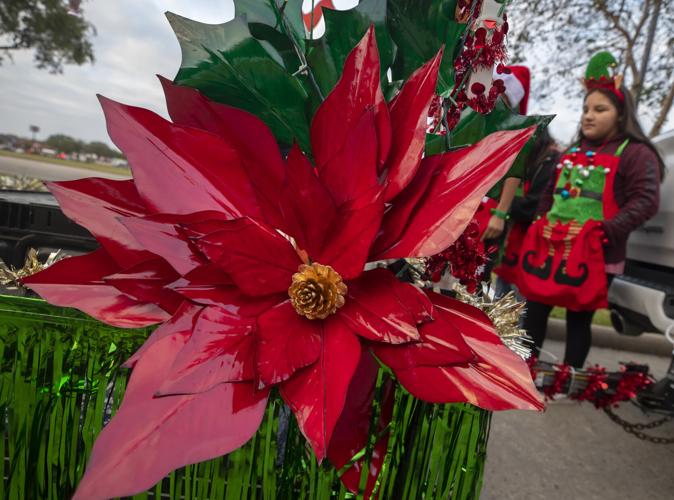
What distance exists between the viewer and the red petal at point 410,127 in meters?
0.39

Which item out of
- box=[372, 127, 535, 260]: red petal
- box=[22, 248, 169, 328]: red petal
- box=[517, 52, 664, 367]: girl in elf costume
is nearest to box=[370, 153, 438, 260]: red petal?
box=[372, 127, 535, 260]: red petal

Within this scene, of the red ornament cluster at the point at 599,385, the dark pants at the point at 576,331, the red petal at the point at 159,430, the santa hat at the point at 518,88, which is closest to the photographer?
the red petal at the point at 159,430

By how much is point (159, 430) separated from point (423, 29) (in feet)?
1.42

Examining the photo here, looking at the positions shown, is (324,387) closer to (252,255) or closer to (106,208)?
(252,255)

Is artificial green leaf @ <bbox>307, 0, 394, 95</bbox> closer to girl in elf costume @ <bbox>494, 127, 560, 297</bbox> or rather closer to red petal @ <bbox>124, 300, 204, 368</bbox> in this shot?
red petal @ <bbox>124, 300, 204, 368</bbox>

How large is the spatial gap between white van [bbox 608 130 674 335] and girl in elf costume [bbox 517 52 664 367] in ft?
0.92

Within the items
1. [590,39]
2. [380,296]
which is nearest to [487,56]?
→ [380,296]

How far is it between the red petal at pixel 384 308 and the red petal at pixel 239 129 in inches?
4.7

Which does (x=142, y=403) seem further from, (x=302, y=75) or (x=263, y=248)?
(x=302, y=75)

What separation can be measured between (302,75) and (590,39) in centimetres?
927

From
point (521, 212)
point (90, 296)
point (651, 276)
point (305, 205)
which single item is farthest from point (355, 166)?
point (651, 276)

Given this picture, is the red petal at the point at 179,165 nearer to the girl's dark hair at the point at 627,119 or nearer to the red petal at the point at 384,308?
the red petal at the point at 384,308

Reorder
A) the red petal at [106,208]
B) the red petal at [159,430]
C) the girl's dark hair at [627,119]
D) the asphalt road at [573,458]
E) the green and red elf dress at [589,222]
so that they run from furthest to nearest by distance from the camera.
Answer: the girl's dark hair at [627,119]
the green and red elf dress at [589,222]
the asphalt road at [573,458]
the red petal at [106,208]
the red petal at [159,430]

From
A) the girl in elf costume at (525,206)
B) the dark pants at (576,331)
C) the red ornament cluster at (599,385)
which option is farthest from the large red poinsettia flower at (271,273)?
the girl in elf costume at (525,206)
